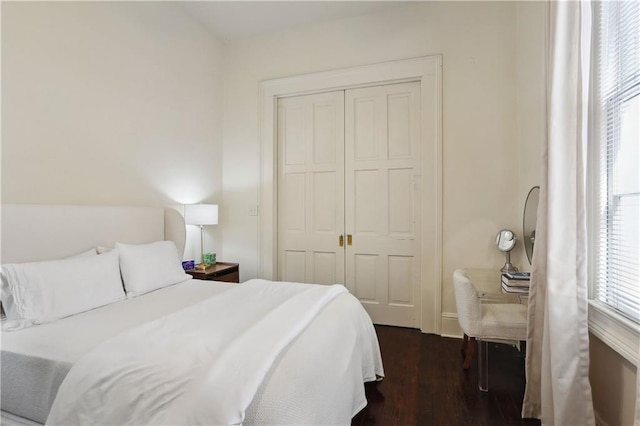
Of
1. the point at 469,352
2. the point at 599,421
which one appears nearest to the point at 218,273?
the point at 469,352

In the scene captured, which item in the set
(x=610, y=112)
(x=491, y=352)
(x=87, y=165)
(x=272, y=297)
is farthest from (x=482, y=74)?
(x=87, y=165)

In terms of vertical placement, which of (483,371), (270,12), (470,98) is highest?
(270,12)

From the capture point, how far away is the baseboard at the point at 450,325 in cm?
296

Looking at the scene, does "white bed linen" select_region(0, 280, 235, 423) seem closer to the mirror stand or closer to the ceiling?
the mirror stand

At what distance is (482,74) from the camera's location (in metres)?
2.91

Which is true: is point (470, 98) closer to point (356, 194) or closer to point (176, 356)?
point (356, 194)

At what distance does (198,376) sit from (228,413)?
200 mm

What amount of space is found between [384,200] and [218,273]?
1.85 metres

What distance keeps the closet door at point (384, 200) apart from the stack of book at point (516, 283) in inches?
42.8

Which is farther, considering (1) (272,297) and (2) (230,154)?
(2) (230,154)

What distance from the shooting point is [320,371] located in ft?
4.28

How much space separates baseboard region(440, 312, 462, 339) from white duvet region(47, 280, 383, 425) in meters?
1.73

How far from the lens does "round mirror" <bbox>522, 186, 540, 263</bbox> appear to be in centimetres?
231

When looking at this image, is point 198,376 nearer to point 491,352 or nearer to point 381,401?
point 381,401
